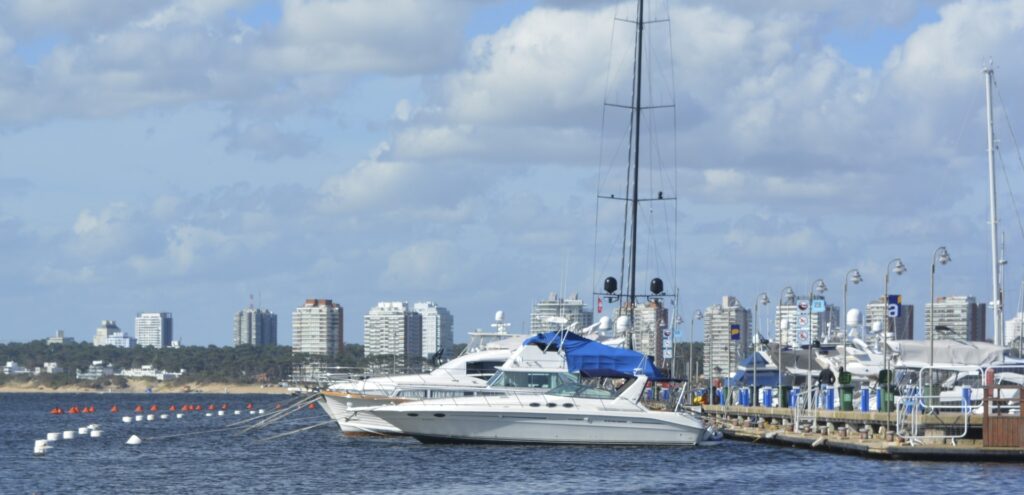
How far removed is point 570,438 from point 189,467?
1229 cm

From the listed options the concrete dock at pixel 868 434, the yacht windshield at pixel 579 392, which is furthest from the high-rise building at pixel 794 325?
the yacht windshield at pixel 579 392

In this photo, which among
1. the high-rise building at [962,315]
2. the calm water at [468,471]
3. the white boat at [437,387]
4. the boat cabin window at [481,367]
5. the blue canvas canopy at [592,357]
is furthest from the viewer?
the high-rise building at [962,315]

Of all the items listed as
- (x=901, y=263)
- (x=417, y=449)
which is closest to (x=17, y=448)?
(x=417, y=449)

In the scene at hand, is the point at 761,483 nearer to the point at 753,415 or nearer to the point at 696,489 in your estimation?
the point at 696,489

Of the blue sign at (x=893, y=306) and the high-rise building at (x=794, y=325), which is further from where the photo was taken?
the high-rise building at (x=794, y=325)

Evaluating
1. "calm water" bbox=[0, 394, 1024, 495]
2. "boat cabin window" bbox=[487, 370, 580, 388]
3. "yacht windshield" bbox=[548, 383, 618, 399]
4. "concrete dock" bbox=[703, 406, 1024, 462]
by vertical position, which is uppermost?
"boat cabin window" bbox=[487, 370, 580, 388]

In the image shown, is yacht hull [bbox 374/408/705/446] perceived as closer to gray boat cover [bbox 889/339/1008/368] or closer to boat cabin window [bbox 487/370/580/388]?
boat cabin window [bbox 487/370/580/388]

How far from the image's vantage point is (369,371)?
249ft

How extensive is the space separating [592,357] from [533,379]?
5.22m

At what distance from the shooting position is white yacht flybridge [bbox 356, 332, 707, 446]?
54375 millimetres

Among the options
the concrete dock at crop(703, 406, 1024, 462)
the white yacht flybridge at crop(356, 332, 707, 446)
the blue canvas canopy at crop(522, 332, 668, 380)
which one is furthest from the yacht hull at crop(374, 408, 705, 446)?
the blue canvas canopy at crop(522, 332, 668, 380)

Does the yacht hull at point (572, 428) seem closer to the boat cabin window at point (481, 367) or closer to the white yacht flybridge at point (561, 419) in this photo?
the white yacht flybridge at point (561, 419)

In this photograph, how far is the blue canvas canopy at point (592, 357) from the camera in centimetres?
6059

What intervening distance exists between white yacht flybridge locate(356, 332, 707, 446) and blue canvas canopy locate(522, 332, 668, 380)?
473 centimetres
